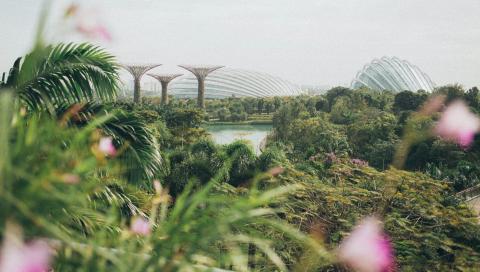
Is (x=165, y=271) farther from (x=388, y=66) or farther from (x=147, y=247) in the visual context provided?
(x=388, y=66)

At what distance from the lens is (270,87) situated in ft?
230

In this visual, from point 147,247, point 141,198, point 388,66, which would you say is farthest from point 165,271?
Result: point 388,66

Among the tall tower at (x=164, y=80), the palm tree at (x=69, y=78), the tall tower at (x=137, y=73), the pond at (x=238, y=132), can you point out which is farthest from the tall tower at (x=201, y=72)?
the palm tree at (x=69, y=78)

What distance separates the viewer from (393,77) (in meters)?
59.5

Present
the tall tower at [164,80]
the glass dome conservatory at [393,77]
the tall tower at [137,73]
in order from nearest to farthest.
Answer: the tall tower at [137,73]
the tall tower at [164,80]
the glass dome conservatory at [393,77]

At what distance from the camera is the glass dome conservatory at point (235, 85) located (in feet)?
222

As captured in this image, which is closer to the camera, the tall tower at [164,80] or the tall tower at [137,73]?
the tall tower at [137,73]

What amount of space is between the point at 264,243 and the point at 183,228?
0.19 meters

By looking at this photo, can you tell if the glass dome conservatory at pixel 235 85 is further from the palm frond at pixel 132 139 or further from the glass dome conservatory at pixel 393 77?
the palm frond at pixel 132 139

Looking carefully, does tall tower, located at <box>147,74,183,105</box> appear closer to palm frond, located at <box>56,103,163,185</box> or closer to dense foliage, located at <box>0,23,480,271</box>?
dense foliage, located at <box>0,23,480,271</box>

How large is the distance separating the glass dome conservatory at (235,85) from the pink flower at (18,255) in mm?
64739

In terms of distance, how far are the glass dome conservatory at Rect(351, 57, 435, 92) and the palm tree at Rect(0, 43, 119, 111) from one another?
56645mm

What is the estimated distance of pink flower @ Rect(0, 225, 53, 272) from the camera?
909mm

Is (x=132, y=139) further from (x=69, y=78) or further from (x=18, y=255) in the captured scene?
(x=18, y=255)
